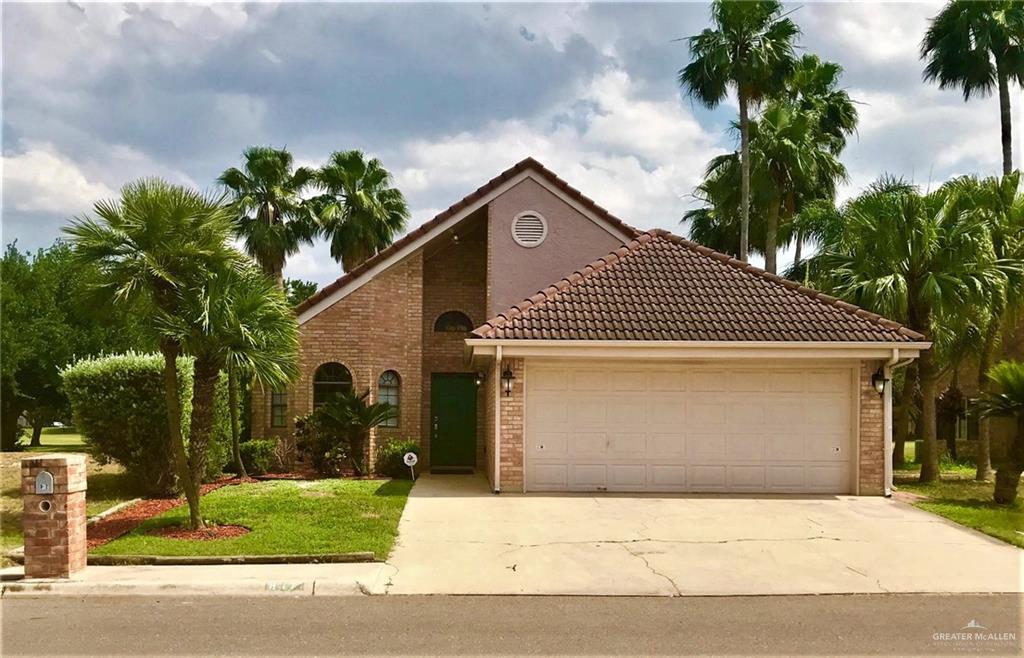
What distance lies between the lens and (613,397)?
1362 centimetres

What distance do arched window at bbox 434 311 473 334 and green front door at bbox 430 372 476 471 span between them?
1.03m

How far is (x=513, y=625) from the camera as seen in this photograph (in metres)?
6.65

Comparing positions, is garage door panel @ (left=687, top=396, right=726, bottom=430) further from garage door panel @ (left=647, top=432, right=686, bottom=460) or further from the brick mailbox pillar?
the brick mailbox pillar

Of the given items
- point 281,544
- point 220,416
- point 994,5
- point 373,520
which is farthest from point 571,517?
point 994,5

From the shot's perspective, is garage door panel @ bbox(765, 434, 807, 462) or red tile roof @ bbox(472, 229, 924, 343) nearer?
red tile roof @ bbox(472, 229, 924, 343)

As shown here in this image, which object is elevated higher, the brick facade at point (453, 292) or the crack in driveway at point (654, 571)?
the brick facade at point (453, 292)

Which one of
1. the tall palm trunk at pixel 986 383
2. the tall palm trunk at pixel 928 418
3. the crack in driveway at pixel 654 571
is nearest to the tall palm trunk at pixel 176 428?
the crack in driveway at pixel 654 571

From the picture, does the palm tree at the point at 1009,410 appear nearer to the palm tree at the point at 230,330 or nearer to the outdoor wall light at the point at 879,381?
the outdoor wall light at the point at 879,381

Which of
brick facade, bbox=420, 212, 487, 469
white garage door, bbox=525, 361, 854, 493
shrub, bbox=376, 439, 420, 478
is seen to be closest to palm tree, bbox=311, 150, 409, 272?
brick facade, bbox=420, 212, 487, 469

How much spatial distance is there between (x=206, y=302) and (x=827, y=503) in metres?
9.77

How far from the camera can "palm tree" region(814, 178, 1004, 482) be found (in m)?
15.1

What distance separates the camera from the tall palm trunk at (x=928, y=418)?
52.9 feet

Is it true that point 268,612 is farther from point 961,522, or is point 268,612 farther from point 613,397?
point 961,522

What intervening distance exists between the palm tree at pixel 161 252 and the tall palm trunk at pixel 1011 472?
12139mm
